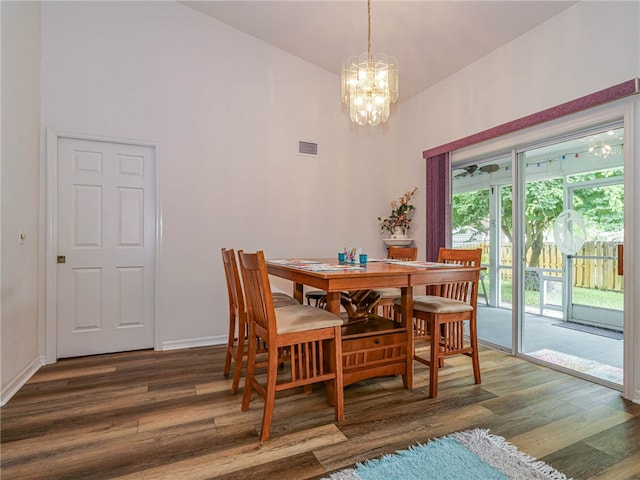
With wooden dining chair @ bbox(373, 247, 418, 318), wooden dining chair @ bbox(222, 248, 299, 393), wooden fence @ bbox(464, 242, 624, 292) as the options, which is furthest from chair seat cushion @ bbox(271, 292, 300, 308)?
wooden fence @ bbox(464, 242, 624, 292)

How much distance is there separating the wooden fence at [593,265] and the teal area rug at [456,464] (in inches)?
66.6

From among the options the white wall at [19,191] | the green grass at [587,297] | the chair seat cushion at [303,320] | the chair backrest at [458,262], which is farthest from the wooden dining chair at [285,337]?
the green grass at [587,297]

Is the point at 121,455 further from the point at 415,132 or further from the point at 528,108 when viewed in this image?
the point at 415,132

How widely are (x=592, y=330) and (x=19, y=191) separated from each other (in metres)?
4.83

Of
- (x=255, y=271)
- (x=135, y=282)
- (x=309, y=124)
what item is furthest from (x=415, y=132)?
(x=135, y=282)

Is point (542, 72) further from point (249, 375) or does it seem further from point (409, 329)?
point (249, 375)

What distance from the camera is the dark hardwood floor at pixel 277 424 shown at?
1.61 meters

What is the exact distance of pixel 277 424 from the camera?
1.94m

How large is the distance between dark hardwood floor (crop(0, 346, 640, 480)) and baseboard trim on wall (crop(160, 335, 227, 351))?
0.59m

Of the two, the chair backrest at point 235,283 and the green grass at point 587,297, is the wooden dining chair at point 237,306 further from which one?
the green grass at point 587,297

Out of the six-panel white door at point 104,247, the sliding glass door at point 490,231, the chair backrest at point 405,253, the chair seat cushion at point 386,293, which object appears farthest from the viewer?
the sliding glass door at point 490,231

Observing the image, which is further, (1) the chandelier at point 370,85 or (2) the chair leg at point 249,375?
(1) the chandelier at point 370,85

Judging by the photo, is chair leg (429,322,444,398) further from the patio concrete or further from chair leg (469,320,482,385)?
the patio concrete

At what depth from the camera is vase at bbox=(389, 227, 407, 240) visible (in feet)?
14.2
